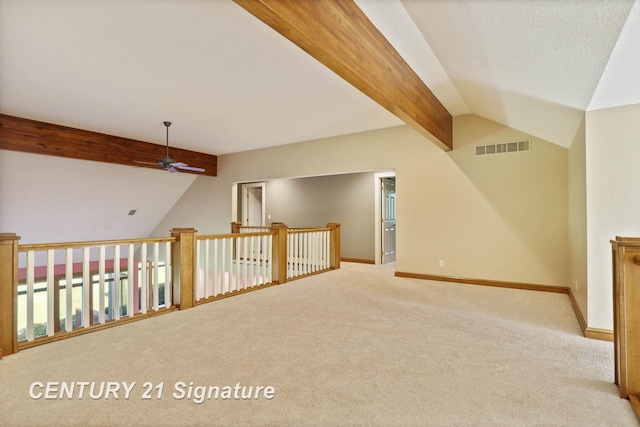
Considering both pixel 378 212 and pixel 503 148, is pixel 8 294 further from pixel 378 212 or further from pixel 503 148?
pixel 378 212

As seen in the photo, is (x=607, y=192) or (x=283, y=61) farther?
(x=283, y=61)

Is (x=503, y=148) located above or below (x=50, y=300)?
above

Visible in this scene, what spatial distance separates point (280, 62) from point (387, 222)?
5061 mm

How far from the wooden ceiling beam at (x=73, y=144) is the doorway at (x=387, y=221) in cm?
469

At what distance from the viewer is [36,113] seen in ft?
15.3

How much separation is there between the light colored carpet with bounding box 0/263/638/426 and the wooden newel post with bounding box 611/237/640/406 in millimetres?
123

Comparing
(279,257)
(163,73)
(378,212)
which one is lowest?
(279,257)

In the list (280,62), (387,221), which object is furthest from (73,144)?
(387,221)

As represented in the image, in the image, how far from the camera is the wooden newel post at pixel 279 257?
4840 mm

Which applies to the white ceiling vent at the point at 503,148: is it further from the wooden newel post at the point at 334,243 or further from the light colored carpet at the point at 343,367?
the wooden newel post at the point at 334,243

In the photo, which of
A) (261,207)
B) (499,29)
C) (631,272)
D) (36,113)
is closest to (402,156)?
(499,29)

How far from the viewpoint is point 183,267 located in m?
3.53

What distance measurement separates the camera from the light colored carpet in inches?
65.1

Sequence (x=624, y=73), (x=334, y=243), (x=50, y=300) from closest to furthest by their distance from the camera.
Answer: (x=624, y=73) < (x=50, y=300) < (x=334, y=243)
